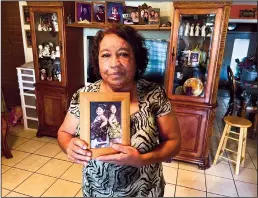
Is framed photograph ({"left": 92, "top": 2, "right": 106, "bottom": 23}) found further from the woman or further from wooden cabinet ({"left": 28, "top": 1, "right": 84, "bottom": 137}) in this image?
the woman

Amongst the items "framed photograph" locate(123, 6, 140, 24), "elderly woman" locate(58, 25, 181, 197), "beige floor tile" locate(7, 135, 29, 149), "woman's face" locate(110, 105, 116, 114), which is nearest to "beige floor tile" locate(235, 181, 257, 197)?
"elderly woman" locate(58, 25, 181, 197)

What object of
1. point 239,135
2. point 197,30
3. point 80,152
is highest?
point 197,30

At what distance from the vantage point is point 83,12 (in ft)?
7.83

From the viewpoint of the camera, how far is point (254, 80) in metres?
3.45

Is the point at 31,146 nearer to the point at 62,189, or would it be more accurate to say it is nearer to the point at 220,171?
the point at 62,189

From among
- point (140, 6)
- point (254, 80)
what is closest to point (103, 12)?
point (140, 6)

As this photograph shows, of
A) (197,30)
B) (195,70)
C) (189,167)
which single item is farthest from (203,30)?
(189,167)

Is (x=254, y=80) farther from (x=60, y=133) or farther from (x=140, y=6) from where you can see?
(x=60, y=133)

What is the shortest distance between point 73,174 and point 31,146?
2.73 ft

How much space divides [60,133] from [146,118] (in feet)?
1.19

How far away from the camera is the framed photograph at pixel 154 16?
7.20ft

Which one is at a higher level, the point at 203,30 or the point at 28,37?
the point at 203,30

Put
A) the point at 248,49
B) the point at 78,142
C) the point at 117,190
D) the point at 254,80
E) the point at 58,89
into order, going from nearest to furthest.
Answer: the point at 78,142
the point at 117,190
the point at 58,89
the point at 254,80
the point at 248,49

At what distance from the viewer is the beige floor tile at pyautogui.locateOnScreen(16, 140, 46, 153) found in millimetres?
2507
